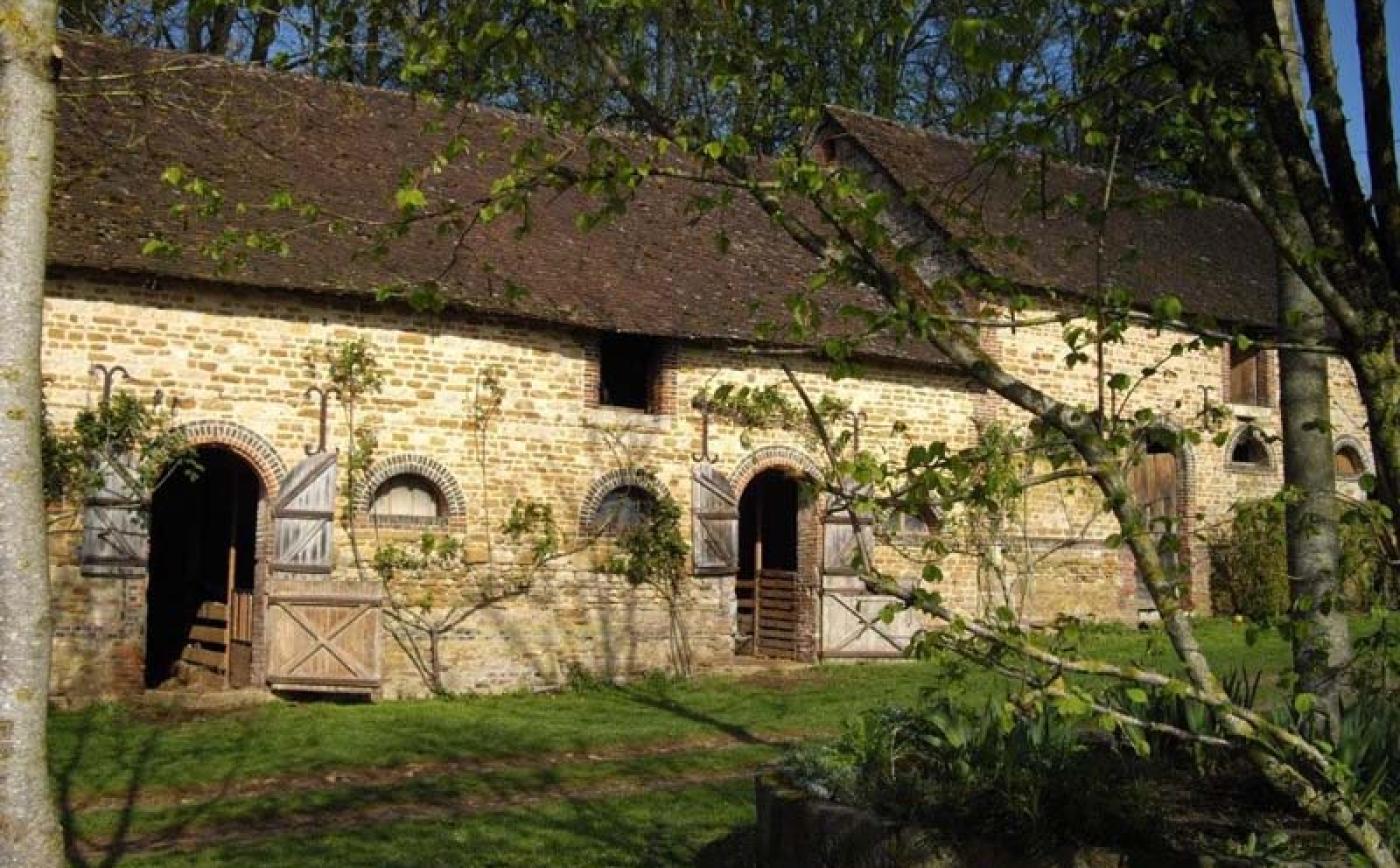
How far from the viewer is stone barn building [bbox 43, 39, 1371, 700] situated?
43.6 feet

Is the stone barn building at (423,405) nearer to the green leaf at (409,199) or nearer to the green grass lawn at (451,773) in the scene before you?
the green grass lawn at (451,773)

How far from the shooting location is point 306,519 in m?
13.9

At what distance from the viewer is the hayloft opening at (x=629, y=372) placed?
53.4 feet

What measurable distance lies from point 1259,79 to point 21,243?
11.5 feet

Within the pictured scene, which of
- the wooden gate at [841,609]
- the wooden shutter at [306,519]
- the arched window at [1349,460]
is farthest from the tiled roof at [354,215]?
the arched window at [1349,460]

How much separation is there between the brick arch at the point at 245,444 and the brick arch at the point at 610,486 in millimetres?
3439

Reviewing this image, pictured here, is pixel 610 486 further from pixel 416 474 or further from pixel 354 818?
pixel 354 818

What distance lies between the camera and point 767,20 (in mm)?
5242

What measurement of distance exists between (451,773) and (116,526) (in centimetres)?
502

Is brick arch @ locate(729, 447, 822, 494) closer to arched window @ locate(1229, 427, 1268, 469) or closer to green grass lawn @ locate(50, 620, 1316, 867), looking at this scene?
green grass lawn @ locate(50, 620, 1316, 867)

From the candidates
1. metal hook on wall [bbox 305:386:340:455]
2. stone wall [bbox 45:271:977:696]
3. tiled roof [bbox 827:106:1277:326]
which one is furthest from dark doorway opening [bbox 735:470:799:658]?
metal hook on wall [bbox 305:386:340:455]

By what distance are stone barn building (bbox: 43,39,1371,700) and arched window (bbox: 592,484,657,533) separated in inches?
1.5

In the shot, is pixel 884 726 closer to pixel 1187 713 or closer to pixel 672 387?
pixel 1187 713

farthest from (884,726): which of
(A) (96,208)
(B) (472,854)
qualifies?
(A) (96,208)
